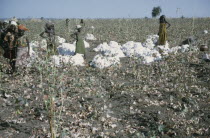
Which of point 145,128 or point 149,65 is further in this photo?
point 149,65

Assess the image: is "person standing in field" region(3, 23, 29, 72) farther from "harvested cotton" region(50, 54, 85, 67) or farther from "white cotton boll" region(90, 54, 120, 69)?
"white cotton boll" region(90, 54, 120, 69)

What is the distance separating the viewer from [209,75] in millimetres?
8555

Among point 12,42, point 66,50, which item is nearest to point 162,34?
point 66,50

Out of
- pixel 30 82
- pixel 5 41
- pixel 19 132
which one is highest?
pixel 5 41

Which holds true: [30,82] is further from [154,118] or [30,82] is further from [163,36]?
[163,36]

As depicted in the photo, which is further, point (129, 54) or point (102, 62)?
point (129, 54)

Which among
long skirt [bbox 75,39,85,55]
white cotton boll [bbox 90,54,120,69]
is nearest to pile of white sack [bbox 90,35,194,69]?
white cotton boll [bbox 90,54,120,69]

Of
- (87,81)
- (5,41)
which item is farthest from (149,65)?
(5,41)

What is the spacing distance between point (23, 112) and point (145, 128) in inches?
119

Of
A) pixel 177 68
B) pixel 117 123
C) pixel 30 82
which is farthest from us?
pixel 177 68

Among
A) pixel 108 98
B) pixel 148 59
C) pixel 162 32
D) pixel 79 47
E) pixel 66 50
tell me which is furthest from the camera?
pixel 162 32

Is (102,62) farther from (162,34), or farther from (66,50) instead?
(162,34)

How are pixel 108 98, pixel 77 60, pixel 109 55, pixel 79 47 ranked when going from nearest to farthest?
pixel 108 98 < pixel 77 60 < pixel 109 55 < pixel 79 47

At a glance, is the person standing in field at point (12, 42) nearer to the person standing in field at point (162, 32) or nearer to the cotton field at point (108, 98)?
the cotton field at point (108, 98)
